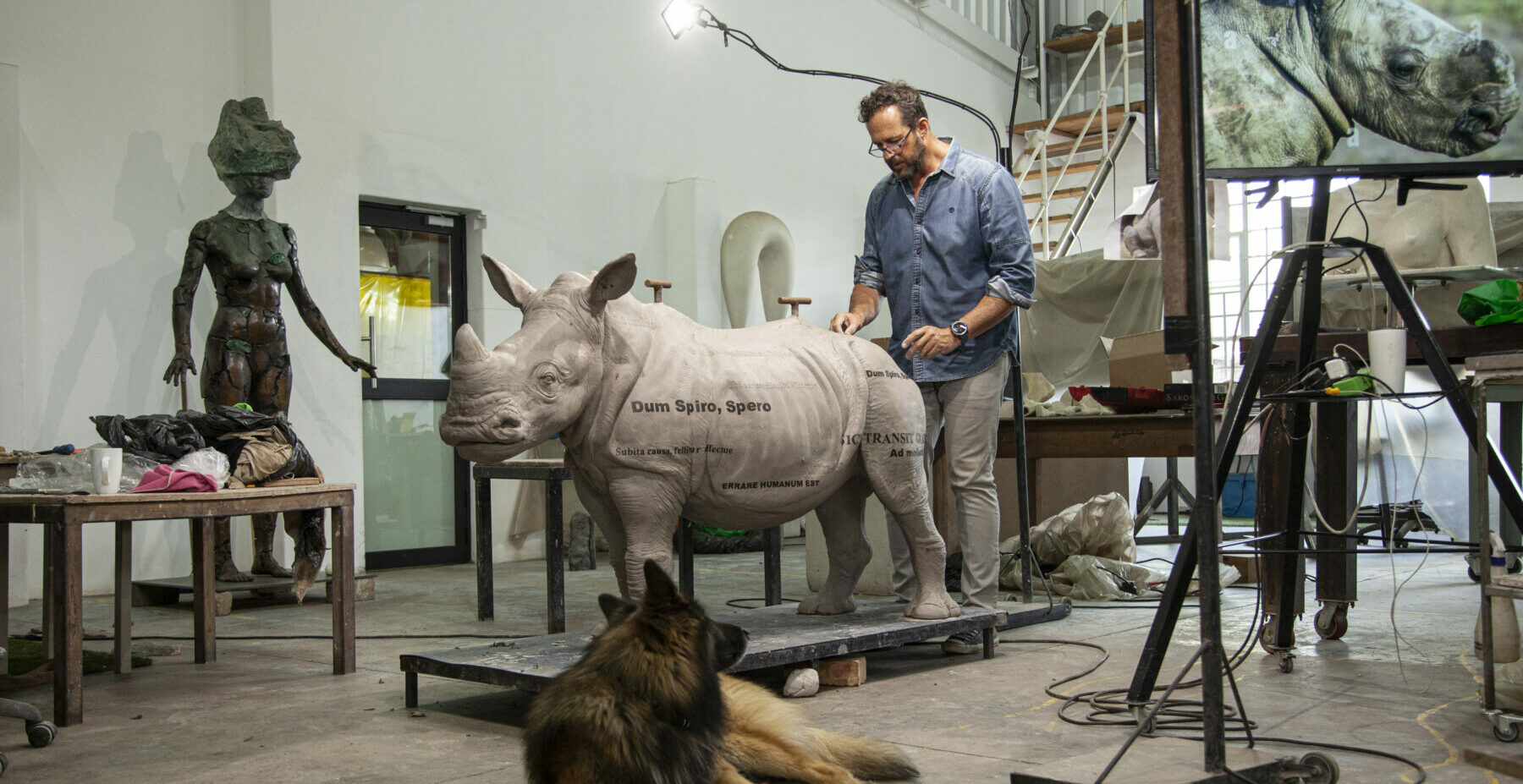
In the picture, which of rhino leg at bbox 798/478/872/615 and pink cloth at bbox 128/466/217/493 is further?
rhino leg at bbox 798/478/872/615

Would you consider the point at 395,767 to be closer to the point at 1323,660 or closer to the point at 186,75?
the point at 1323,660

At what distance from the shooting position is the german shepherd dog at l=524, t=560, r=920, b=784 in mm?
1940

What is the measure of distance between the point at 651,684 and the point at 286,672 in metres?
2.54

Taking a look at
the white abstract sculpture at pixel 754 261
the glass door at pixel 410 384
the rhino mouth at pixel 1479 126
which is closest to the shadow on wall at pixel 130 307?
the glass door at pixel 410 384

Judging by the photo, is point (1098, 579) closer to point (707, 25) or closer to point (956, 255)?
point (956, 255)

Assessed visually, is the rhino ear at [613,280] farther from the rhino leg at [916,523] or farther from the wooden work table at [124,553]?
the wooden work table at [124,553]

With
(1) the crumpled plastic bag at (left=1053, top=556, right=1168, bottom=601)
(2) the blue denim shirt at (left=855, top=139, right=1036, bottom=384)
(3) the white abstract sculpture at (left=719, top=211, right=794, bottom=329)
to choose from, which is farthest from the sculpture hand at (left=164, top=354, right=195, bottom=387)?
(3) the white abstract sculpture at (left=719, top=211, right=794, bottom=329)

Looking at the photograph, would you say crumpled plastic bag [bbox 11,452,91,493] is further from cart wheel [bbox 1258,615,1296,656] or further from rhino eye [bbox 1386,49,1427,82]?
rhino eye [bbox 1386,49,1427,82]

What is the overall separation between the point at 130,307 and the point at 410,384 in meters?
1.83

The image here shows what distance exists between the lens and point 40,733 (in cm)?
294

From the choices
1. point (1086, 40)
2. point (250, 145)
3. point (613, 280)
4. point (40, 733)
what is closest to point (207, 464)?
point (40, 733)

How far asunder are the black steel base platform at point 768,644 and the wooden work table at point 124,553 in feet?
2.56

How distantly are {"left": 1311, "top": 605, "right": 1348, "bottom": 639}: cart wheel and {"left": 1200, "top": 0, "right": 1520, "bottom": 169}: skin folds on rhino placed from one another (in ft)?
6.11

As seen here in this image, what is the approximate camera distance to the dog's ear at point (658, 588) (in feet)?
6.44
